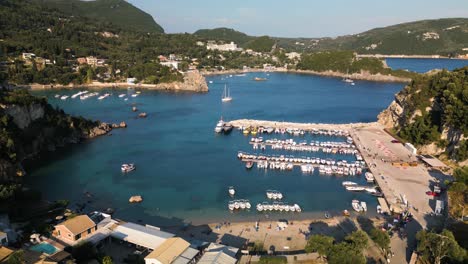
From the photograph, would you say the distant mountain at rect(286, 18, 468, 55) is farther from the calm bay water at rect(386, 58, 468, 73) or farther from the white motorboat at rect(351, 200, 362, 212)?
the white motorboat at rect(351, 200, 362, 212)

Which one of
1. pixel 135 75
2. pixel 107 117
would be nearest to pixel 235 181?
pixel 107 117

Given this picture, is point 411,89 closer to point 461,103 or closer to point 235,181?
point 461,103

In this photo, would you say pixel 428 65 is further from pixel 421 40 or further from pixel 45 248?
pixel 45 248

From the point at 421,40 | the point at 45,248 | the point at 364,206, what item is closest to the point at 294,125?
the point at 364,206

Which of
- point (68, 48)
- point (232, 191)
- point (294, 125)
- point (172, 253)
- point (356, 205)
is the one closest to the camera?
point (172, 253)

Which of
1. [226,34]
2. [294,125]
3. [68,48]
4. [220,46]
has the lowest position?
[294,125]

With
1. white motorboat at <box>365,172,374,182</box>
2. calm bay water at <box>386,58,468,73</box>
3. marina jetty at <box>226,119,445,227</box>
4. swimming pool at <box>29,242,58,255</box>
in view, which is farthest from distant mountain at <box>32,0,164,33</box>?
swimming pool at <box>29,242,58,255</box>
